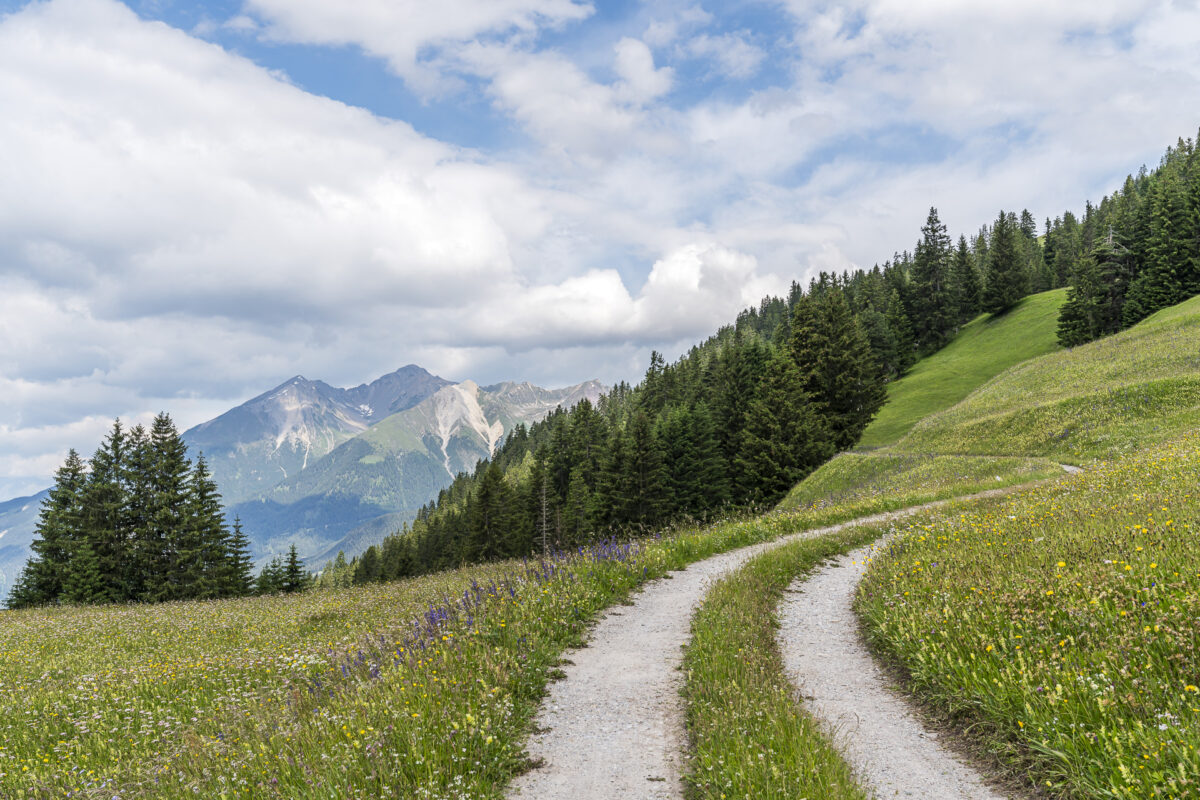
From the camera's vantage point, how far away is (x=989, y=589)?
757 cm

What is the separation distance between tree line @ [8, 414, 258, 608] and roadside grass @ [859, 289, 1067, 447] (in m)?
59.9

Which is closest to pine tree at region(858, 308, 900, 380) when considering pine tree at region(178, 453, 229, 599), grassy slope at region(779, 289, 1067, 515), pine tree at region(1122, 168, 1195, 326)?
grassy slope at region(779, 289, 1067, 515)

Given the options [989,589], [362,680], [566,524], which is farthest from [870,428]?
[362,680]

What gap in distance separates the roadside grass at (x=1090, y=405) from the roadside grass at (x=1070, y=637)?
1801 cm

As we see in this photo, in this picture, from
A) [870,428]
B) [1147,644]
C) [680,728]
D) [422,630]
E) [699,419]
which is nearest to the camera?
[1147,644]

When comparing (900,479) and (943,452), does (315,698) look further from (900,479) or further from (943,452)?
(943,452)

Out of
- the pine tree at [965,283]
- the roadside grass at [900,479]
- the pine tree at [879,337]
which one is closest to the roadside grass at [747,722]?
the roadside grass at [900,479]

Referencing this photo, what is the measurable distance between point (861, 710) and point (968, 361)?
281 feet

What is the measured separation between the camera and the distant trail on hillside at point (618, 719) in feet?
16.0

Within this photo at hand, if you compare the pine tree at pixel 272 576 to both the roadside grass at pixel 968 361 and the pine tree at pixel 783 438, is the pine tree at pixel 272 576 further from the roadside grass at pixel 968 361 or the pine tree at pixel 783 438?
the roadside grass at pixel 968 361

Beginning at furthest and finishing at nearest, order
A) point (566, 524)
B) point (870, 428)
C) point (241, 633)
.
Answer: point (566, 524)
point (870, 428)
point (241, 633)

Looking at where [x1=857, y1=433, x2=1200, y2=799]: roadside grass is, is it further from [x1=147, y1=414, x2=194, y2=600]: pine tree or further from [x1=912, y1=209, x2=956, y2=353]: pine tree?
[x1=912, y1=209, x2=956, y2=353]: pine tree

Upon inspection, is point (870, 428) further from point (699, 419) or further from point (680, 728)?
point (680, 728)

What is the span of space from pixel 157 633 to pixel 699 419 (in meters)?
49.5
